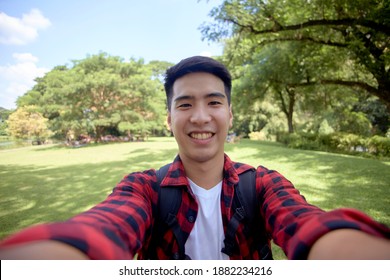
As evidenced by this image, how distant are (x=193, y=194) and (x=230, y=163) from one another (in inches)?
12.2

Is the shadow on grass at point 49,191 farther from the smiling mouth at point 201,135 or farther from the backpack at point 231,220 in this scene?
the smiling mouth at point 201,135

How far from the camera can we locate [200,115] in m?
1.27

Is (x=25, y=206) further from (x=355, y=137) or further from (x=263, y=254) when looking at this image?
(x=355, y=137)

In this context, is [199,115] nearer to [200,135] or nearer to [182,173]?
[200,135]

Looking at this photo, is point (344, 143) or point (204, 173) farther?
point (344, 143)

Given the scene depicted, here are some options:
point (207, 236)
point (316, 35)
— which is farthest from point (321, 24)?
point (207, 236)

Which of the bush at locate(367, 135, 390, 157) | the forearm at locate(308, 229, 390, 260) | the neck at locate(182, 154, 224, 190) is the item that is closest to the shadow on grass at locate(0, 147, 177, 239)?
the neck at locate(182, 154, 224, 190)

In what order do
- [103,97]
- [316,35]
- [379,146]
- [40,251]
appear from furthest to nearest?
[103,97] → [379,146] → [316,35] → [40,251]

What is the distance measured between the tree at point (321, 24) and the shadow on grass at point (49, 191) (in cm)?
512

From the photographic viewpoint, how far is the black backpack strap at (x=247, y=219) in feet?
3.83

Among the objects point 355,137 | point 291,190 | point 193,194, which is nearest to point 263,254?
point 291,190

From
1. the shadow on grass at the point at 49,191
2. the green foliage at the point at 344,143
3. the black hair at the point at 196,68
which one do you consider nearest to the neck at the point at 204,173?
the black hair at the point at 196,68

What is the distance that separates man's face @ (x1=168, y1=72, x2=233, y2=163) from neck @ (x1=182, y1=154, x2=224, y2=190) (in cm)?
4

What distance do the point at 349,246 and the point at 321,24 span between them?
21.4ft
